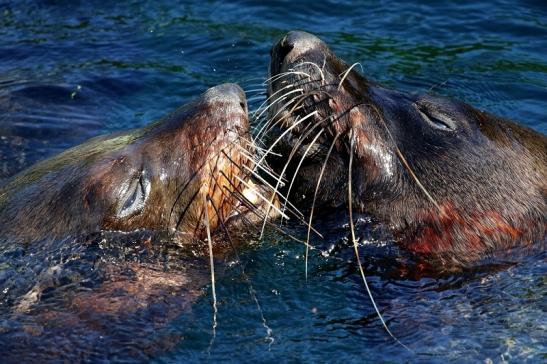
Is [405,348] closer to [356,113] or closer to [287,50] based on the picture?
[356,113]

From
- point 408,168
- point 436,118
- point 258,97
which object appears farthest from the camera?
point 258,97

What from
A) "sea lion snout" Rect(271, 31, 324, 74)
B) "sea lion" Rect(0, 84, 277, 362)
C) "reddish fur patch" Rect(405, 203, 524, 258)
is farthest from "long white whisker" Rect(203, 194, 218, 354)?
"reddish fur patch" Rect(405, 203, 524, 258)

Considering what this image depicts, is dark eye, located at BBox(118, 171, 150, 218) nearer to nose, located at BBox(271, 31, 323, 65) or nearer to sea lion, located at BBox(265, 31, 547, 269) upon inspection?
sea lion, located at BBox(265, 31, 547, 269)

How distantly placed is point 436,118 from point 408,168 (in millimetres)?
601

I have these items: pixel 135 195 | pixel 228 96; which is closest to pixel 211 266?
pixel 135 195

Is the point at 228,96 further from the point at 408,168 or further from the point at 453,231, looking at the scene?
the point at 453,231

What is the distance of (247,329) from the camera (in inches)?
228

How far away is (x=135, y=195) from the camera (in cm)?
623

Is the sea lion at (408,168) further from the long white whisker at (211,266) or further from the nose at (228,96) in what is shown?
the long white whisker at (211,266)

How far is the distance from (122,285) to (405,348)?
1.68m

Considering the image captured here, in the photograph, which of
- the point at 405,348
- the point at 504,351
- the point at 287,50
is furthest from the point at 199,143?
the point at 504,351

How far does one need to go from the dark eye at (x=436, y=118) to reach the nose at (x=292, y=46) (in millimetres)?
785

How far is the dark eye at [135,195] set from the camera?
20.3 feet

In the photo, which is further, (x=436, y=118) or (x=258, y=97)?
(x=258, y=97)
